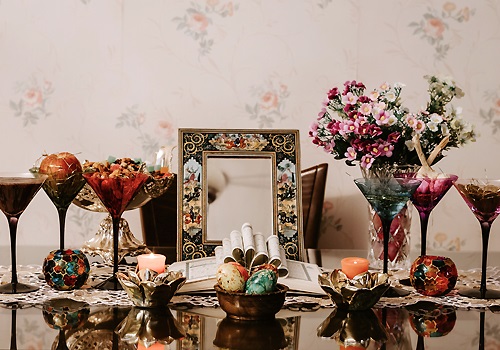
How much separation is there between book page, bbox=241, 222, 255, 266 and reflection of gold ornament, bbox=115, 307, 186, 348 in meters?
0.23

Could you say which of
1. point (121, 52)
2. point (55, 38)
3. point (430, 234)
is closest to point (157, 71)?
point (121, 52)

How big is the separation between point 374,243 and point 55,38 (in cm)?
157

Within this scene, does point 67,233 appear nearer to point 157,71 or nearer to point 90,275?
point 157,71

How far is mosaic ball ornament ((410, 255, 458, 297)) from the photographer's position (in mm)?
1707

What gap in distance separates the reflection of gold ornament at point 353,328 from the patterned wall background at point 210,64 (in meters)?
1.54

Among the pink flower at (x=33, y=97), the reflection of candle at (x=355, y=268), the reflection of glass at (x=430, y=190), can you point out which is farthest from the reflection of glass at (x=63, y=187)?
the pink flower at (x=33, y=97)

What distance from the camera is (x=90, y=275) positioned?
6.18 ft

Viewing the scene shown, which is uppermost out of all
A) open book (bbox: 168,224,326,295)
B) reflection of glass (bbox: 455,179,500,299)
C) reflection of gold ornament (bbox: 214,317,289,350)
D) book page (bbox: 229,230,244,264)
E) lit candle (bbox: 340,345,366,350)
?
reflection of glass (bbox: 455,179,500,299)

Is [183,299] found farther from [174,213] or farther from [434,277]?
[174,213]

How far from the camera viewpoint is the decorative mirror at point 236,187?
→ 6.43ft

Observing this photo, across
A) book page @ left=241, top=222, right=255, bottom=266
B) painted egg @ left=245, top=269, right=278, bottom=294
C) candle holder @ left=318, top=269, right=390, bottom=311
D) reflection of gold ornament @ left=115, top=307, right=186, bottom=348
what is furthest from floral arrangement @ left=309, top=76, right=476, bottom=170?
reflection of gold ornament @ left=115, top=307, right=186, bottom=348

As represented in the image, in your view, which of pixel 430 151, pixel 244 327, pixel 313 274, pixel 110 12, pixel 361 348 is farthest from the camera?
pixel 110 12

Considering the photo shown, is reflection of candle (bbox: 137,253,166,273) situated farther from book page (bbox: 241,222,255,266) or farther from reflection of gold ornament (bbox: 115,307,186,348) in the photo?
book page (bbox: 241,222,255,266)

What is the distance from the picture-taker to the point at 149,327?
1.43 metres
